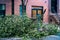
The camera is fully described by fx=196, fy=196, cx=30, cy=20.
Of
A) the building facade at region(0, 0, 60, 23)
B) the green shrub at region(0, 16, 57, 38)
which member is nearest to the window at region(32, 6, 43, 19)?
the building facade at region(0, 0, 60, 23)

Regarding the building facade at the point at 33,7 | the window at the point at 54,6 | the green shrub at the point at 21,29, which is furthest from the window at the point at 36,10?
the green shrub at the point at 21,29

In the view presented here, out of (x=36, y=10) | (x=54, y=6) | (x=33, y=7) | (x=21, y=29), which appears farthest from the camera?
(x=54, y=6)

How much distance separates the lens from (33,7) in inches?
945

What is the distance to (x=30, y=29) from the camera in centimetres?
809

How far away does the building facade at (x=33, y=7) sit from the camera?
22.1 m

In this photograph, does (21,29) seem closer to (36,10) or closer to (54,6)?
(36,10)

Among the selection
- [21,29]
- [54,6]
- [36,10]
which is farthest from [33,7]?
[21,29]

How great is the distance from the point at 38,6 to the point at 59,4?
11.1 ft

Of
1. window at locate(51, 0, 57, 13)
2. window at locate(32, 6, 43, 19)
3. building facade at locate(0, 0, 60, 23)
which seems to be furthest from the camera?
window at locate(51, 0, 57, 13)

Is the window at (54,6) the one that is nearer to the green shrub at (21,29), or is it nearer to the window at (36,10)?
the window at (36,10)

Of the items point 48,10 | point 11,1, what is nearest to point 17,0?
point 11,1

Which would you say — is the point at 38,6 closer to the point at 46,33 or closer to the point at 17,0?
the point at 17,0

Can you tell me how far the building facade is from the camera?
2211 centimetres

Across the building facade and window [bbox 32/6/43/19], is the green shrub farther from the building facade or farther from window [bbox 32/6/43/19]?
window [bbox 32/6/43/19]
